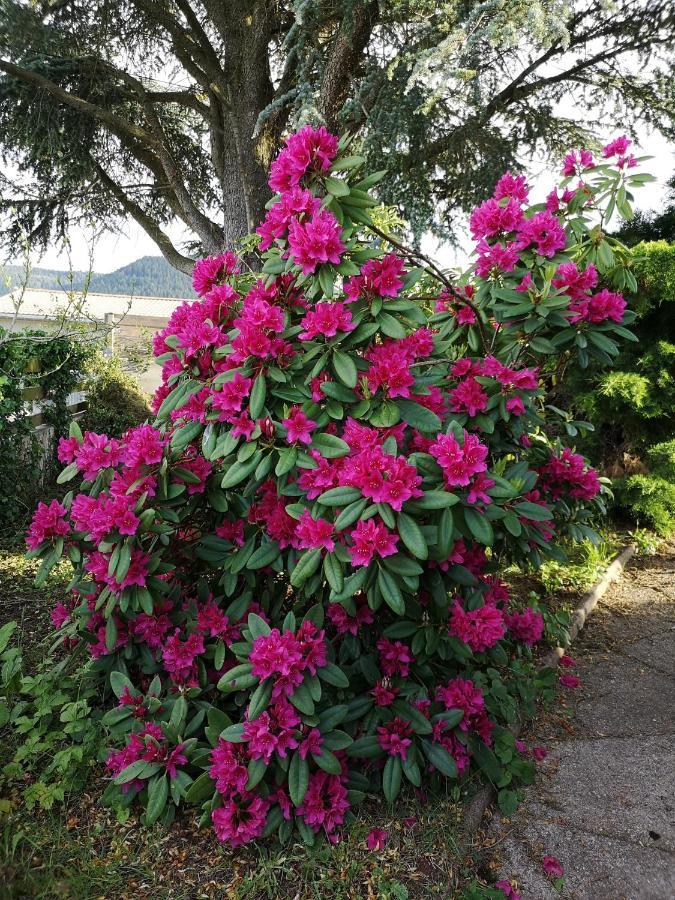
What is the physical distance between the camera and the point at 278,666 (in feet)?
5.60

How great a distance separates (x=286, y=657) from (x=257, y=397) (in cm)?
70

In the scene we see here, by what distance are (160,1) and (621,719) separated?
8.47 m

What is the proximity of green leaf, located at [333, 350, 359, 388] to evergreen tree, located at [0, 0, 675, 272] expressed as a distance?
3710 mm

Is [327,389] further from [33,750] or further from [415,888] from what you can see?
[33,750]

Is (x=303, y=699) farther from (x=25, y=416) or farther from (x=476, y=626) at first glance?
(x=25, y=416)

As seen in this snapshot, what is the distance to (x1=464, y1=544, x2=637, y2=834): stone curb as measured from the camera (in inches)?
81.6

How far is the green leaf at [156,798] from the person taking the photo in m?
1.83

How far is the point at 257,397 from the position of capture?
70.2 inches

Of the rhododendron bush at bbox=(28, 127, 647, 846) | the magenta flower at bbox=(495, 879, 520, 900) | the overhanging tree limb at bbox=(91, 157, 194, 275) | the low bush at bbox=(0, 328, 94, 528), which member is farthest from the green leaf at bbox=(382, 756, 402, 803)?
the overhanging tree limb at bbox=(91, 157, 194, 275)

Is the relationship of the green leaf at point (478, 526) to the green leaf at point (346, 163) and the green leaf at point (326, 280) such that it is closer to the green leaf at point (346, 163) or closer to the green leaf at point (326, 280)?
the green leaf at point (326, 280)

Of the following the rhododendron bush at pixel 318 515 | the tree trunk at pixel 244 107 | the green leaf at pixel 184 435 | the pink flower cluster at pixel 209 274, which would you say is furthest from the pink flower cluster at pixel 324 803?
the tree trunk at pixel 244 107

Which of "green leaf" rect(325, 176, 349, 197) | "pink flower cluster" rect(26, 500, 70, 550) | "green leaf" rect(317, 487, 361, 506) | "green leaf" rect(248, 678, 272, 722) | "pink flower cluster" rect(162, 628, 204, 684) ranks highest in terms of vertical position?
"green leaf" rect(325, 176, 349, 197)

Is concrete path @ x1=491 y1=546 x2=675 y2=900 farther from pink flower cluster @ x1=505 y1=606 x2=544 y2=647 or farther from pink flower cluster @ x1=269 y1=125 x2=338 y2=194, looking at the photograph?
pink flower cluster @ x1=269 y1=125 x2=338 y2=194

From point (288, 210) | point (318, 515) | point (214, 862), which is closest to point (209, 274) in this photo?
point (288, 210)
